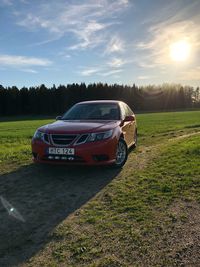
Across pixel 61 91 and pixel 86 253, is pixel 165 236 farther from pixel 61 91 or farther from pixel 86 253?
pixel 61 91

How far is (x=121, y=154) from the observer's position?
783 centimetres

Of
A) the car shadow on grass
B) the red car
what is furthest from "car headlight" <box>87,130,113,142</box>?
the car shadow on grass

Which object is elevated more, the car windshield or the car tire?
the car windshield

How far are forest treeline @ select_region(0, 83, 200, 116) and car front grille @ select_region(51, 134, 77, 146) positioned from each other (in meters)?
75.4

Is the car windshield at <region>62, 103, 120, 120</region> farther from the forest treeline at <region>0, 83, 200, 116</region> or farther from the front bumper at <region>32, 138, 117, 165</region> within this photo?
the forest treeline at <region>0, 83, 200, 116</region>

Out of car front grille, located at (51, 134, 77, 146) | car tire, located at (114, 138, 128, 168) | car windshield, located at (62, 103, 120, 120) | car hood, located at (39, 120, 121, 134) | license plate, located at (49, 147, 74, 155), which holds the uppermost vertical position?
car windshield, located at (62, 103, 120, 120)

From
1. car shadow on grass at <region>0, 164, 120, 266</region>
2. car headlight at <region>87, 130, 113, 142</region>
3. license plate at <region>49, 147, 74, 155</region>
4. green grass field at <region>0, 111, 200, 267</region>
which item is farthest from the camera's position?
car headlight at <region>87, 130, 113, 142</region>

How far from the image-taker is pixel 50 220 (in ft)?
15.1

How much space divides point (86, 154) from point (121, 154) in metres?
1.24

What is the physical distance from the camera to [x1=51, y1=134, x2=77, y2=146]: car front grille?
6938 mm

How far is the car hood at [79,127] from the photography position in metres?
7.07

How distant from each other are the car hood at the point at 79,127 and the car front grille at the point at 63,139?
3.6 inches

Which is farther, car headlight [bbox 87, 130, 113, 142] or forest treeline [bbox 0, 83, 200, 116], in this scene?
forest treeline [bbox 0, 83, 200, 116]

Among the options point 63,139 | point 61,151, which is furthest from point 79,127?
point 61,151
